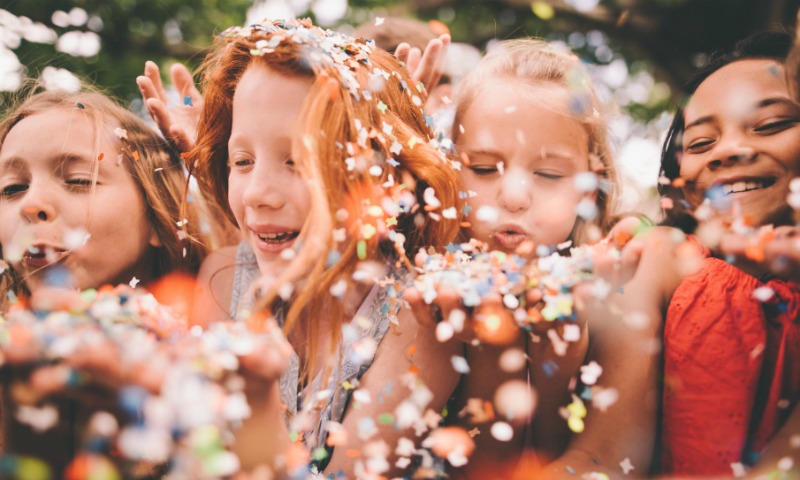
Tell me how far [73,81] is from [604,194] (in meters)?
2.69

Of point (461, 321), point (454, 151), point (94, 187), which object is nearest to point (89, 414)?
point (461, 321)

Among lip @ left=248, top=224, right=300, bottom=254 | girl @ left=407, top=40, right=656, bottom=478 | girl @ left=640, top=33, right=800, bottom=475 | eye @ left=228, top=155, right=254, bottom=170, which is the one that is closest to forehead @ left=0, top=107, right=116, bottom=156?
eye @ left=228, top=155, right=254, bottom=170

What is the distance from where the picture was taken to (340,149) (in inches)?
79.1

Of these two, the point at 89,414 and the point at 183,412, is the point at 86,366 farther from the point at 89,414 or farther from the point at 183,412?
the point at 89,414

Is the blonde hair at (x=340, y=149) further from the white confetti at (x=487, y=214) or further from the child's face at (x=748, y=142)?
the child's face at (x=748, y=142)

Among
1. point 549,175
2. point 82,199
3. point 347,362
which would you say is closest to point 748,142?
point 549,175

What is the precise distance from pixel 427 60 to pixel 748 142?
1.33 metres

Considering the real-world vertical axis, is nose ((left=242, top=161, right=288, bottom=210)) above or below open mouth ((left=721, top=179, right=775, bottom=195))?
below

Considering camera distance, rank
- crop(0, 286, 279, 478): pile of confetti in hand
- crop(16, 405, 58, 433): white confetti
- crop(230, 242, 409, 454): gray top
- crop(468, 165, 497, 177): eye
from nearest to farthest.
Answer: crop(0, 286, 279, 478): pile of confetti in hand, crop(16, 405, 58, 433): white confetti, crop(230, 242, 409, 454): gray top, crop(468, 165, 497, 177): eye

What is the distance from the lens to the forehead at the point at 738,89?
2232 millimetres

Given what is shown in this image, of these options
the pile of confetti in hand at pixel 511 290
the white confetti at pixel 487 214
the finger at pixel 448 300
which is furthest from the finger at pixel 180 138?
the finger at pixel 448 300

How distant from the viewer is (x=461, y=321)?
1.74m

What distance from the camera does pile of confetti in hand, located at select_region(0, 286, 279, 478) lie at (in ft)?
4.26

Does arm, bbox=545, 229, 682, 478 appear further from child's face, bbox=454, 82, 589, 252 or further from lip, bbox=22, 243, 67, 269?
lip, bbox=22, 243, 67, 269
